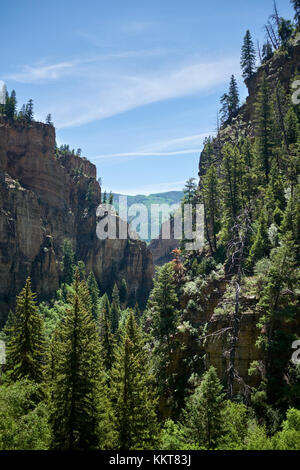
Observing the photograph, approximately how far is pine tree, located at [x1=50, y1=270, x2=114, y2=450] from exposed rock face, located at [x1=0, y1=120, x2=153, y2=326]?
57074 mm

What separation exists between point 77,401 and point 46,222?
258ft

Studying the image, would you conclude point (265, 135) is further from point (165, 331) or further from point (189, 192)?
point (165, 331)

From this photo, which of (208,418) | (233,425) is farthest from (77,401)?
A: (233,425)

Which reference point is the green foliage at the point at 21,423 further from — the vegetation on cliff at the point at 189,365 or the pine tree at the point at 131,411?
the pine tree at the point at 131,411

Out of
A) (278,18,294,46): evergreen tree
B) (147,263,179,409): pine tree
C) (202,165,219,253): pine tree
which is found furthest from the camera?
(278,18,294,46): evergreen tree

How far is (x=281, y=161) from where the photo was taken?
44.7 metres

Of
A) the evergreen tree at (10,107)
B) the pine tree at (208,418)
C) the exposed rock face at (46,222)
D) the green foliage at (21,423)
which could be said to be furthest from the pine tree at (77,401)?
the evergreen tree at (10,107)

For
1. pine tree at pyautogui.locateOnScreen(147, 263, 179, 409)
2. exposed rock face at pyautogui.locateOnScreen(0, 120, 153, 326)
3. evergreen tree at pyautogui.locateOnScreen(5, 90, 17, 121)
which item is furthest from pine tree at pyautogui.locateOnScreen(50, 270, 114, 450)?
evergreen tree at pyautogui.locateOnScreen(5, 90, 17, 121)

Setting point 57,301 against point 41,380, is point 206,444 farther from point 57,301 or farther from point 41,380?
point 57,301

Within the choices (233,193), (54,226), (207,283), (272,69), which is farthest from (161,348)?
(54,226)

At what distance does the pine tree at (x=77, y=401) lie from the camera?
57.9ft

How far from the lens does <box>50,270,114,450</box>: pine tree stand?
695 inches

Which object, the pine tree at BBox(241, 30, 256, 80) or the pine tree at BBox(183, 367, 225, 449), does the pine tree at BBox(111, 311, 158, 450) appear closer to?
the pine tree at BBox(183, 367, 225, 449)
